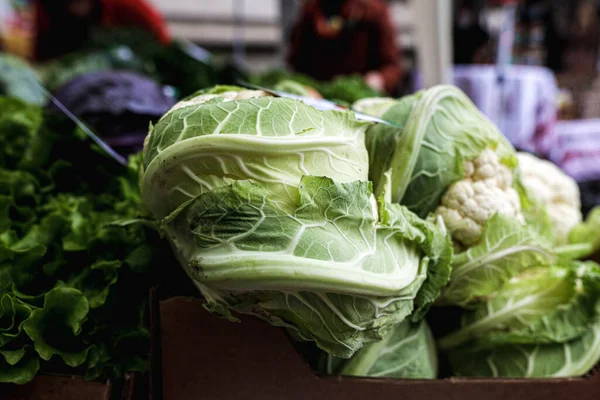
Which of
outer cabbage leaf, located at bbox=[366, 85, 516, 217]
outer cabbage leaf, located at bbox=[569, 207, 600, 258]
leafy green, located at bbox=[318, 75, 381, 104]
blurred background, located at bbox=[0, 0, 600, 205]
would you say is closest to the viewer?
outer cabbage leaf, located at bbox=[366, 85, 516, 217]

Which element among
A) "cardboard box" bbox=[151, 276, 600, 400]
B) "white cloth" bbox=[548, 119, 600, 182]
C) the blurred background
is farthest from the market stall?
"white cloth" bbox=[548, 119, 600, 182]

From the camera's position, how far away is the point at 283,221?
664mm

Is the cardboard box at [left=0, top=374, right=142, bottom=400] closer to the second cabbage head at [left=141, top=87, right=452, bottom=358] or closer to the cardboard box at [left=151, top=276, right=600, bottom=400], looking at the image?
the cardboard box at [left=151, top=276, right=600, bottom=400]

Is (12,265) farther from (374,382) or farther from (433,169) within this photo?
(433,169)

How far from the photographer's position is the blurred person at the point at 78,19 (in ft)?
14.6

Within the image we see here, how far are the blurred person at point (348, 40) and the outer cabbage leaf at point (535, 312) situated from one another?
135 inches

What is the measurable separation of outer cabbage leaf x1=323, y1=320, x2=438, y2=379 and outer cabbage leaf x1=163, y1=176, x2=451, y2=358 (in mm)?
118

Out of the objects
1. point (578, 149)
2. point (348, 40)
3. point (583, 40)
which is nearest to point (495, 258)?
point (578, 149)

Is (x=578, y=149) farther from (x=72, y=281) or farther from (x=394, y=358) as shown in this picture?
(x=72, y=281)

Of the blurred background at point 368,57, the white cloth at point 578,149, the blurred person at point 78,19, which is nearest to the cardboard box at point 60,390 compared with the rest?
the blurred background at point 368,57

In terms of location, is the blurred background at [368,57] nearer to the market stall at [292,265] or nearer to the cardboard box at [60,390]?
the market stall at [292,265]

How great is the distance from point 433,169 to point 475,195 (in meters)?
0.09

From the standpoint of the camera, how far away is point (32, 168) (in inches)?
50.4

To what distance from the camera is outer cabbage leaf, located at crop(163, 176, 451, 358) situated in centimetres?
65
